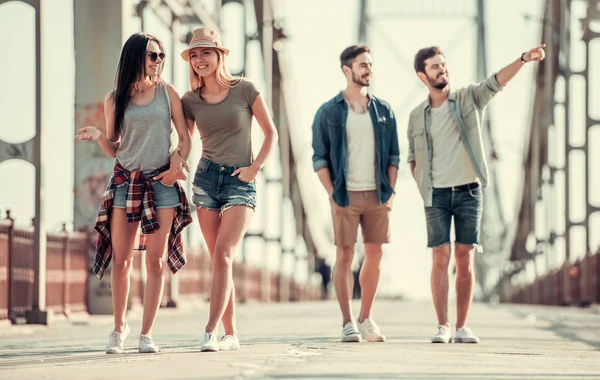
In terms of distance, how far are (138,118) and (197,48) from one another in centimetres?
45

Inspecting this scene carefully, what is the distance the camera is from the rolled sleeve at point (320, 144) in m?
8.03

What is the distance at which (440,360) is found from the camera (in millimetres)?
6023

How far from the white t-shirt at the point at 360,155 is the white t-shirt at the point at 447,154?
1.21ft

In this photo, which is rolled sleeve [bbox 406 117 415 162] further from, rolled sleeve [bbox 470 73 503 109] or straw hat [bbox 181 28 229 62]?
straw hat [bbox 181 28 229 62]

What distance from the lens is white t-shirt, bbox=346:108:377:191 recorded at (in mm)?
7992

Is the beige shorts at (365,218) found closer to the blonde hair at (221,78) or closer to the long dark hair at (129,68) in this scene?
the blonde hair at (221,78)

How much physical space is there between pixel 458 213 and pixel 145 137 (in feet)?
6.82

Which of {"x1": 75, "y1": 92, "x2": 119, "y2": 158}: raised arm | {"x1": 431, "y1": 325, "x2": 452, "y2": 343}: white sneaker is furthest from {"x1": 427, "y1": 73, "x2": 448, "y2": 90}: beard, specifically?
{"x1": 75, "y1": 92, "x2": 119, "y2": 158}: raised arm

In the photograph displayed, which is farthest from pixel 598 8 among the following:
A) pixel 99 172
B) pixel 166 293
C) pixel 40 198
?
pixel 40 198

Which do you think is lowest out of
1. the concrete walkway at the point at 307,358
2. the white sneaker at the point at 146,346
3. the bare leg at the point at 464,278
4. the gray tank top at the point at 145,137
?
the concrete walkway at the point at 307,358

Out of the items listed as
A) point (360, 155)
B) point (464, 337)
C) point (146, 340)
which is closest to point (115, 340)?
point (146, 340)

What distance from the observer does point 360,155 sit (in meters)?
8.01

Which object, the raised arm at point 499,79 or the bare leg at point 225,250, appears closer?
the bare leg at point 225,250

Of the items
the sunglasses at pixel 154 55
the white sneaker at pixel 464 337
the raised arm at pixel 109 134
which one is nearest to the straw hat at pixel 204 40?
the sunglasses at pixel 154 55
